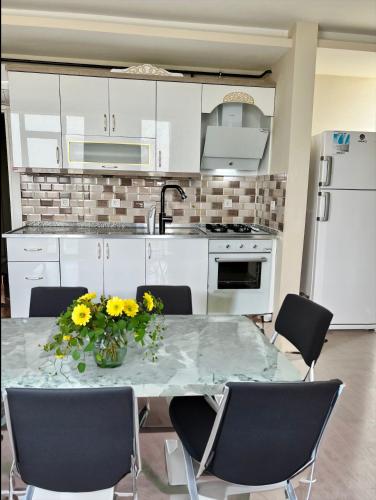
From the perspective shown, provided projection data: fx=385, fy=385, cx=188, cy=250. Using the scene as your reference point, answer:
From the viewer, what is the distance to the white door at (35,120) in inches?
129

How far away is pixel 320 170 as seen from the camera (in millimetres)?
3377

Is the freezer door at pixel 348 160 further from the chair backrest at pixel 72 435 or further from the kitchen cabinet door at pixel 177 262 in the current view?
the chair backrest at pixel 72 435

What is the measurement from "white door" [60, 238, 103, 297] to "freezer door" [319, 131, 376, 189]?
81.8 inches

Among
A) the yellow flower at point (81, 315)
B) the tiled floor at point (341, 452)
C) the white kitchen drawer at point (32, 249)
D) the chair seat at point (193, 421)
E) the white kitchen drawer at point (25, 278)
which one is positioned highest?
the yellow flower at point (81, 315)

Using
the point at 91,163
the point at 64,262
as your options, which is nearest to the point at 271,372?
the point at 64,262

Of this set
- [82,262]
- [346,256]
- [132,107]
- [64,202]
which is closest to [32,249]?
[82,262]

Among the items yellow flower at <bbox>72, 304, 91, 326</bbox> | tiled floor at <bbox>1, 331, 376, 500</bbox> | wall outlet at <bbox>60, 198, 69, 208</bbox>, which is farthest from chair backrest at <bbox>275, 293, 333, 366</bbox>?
wall outlet at <bbox>60, 198, 69, 208</bbox>

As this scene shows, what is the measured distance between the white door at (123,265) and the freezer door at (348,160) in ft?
5.71

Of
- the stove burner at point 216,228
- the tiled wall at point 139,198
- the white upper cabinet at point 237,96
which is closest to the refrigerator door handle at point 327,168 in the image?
the tiled wall at point 139,198

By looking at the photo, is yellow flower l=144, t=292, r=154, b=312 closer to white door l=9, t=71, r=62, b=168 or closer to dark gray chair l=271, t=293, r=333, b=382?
dark gray chair l=271, t=293, r=333, b=382

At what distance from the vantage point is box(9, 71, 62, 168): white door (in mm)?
3285

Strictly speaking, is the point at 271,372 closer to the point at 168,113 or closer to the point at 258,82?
the point at 168,113

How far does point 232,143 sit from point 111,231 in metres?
1.43

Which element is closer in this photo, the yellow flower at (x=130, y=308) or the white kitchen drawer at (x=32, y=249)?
the yellow flower at (x=130, y=308)
